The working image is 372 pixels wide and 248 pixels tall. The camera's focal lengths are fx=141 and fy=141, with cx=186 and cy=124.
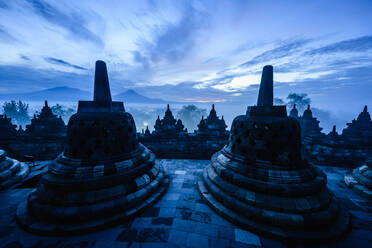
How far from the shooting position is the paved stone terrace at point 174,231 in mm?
3621

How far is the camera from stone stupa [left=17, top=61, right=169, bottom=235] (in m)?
4.11

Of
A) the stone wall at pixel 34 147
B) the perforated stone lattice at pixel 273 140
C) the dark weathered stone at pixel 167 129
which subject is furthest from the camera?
the dark weathered stone at pixel 167 129

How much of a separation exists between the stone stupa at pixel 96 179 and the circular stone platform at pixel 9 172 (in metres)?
2.47

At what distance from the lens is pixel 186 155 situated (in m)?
10.6

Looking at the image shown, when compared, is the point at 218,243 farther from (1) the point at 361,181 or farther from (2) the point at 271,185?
(1) the point at 361,181

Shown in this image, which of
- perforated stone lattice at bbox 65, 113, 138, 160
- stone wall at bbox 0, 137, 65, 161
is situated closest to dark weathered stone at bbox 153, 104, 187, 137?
perforated stone lattice at bbox 65, 113, 138, 160

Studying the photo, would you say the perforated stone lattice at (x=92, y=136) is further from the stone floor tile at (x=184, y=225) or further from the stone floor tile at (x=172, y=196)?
the stone floor tile at (x=184, y=225)

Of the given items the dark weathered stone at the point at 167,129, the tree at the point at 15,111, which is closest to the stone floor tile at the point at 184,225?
the dark weathered stone at the point at 167,129

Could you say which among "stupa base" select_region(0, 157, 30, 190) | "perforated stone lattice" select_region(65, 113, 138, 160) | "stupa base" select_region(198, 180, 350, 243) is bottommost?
"stupa base" select_region(198, 180, 350, 243)

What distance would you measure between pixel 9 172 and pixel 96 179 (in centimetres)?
522

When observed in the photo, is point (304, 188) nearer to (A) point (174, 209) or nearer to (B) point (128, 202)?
(A) point (174, 209)

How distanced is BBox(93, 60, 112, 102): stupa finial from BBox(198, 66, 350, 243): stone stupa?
5541 millimetres

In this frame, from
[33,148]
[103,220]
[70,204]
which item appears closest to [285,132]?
[103,220]

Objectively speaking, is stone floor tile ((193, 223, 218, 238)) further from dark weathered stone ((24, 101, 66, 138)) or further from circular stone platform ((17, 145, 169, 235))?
dark weathered stone ((24, 101, 66, 138))
